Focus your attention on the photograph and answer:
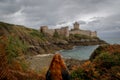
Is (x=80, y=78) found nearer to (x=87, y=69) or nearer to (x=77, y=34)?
(x=87, y=69)

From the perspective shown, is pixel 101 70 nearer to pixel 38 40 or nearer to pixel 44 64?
pixel 44 64

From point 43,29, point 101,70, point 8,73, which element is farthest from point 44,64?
point 43,29

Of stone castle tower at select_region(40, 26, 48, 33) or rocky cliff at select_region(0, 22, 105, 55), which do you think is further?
stone castle tower at select_region(40, 26, 48, 33)

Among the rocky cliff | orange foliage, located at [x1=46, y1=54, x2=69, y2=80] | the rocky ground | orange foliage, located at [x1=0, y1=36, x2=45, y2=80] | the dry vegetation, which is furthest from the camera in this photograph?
the rocky cliff

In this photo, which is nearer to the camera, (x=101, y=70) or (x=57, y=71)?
(x=57, y=71)

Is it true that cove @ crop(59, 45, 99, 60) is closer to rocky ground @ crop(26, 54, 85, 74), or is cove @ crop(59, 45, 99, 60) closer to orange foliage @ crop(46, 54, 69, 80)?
rocky ground @ crop(26, 54, 85, 74)

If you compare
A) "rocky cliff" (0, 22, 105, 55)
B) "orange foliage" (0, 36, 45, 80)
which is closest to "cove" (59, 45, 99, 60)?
"rocky cliff" (0, 22, 105, 55)

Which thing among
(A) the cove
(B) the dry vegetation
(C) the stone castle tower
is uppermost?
(B) the dry vegetation

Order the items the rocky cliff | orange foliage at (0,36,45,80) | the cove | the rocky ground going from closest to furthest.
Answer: orange foliage at (0,36,45,80)
the rocky ground
the cove
the rocky cliff

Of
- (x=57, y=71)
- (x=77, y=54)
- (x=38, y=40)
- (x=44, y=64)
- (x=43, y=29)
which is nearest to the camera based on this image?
(x=57, y=71)

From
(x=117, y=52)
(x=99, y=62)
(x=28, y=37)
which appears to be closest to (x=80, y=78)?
(x=99, y=62)

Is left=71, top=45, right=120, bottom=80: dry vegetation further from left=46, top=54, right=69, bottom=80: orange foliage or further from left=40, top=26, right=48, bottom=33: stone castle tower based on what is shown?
left=40, top=26, right=48, bottom=33: stone castle tower

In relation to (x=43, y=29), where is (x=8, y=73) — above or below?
above

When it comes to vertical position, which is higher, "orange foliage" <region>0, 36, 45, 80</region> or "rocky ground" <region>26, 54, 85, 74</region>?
"orange foliage" <region>0, 36, 45, 80</region>
